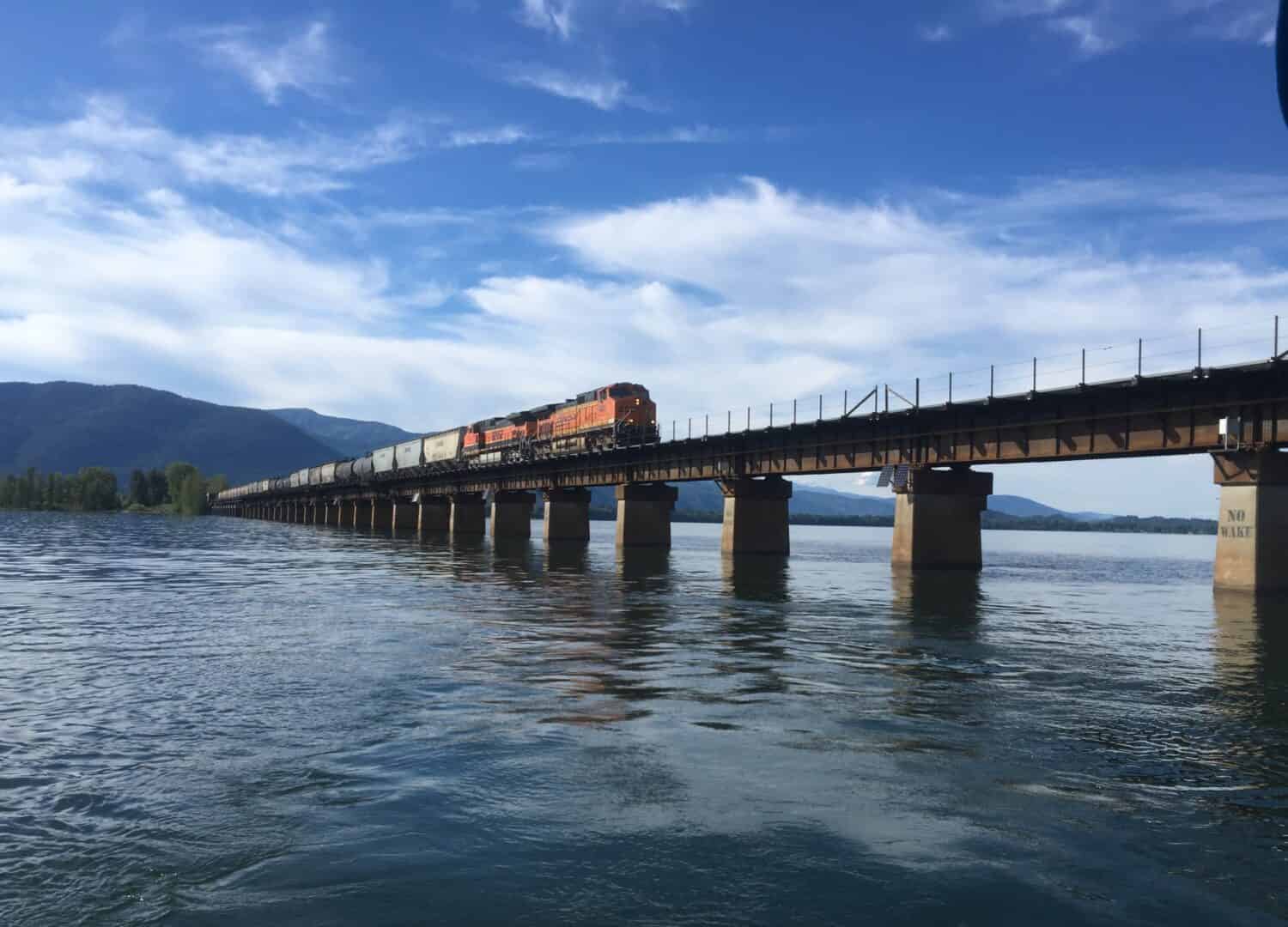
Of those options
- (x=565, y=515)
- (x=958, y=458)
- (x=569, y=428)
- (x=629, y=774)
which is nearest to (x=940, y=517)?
(x=958, y=458)

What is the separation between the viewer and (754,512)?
68.4m

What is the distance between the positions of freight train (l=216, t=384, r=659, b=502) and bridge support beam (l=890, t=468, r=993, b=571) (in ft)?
86.5

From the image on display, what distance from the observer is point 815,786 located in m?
10.6

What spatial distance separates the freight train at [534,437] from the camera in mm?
77812

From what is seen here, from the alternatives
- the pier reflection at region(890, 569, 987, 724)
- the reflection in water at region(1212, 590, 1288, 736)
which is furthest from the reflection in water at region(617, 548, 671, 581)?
the reflection in water at region(1212, 590, 1288, 736)

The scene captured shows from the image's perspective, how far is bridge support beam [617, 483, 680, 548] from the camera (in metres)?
81.2

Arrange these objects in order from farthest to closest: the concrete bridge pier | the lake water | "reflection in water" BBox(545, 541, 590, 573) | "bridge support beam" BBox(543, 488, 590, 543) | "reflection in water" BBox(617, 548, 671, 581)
→ the concrete bridge pier < "bridge support beam" BBox(543, 488, 590, 543) < "reflection in water" BBox(545, 541, 590, 573) < "reflection in water" BBox(617, 548, 671, 581) < the lake water

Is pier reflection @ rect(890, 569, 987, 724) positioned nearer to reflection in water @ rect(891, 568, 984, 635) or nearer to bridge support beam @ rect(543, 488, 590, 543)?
reflection in water @ rect(891, 568, 984, 635)

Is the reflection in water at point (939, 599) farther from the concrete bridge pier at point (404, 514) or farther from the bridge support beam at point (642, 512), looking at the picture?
the concrete bridge pier at point (404, 514)

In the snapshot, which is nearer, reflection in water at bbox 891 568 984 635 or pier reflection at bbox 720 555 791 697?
pier reflection at bbox 720 555 791 697

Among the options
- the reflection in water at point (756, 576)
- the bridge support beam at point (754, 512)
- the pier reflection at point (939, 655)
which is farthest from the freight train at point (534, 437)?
the pier reflection at point (939, 655)

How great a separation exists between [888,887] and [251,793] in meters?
6.17

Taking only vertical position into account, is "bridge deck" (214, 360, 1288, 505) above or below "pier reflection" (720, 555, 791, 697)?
above

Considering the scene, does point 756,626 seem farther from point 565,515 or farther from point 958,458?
point 565,515
